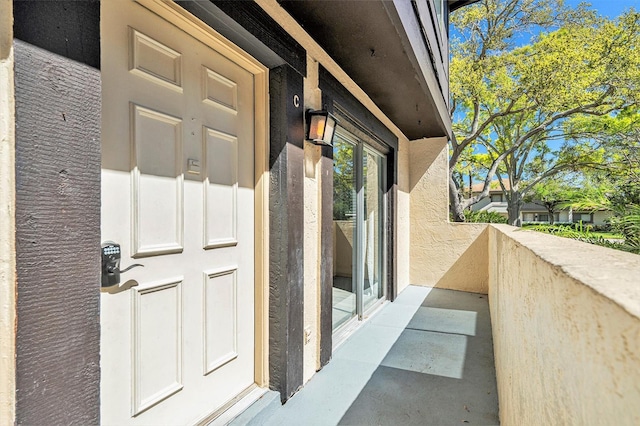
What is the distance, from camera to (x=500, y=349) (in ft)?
7.71

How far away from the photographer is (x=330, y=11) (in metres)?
2.27

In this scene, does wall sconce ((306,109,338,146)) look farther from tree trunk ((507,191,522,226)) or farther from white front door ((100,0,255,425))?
tree trunk ((507,191,522,226))

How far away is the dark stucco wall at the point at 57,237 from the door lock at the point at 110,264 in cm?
17

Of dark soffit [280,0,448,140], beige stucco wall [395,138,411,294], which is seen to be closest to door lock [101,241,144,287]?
dark soffit [280,0,448,140]

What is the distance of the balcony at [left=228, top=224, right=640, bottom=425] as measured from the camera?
1.65ft

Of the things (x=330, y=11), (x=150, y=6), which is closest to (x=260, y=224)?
(x=150, y=6)

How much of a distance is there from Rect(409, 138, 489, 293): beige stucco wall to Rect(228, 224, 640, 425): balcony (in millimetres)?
26

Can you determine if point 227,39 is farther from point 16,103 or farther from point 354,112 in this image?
point 354,112

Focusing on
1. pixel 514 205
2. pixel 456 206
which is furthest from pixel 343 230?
Answer: pixel 514 205

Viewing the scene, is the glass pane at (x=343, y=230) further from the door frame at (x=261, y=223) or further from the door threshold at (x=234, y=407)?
the door threshold at (x=234, y=407)

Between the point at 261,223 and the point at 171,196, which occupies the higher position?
the point at 171,196

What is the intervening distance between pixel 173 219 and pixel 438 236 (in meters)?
5.19

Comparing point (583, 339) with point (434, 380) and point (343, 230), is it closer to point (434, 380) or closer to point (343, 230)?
point (434, 380)

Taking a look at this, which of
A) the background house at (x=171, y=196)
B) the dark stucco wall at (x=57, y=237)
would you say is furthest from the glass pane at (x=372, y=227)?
the dark stucco wall at (x=57, y=237)
